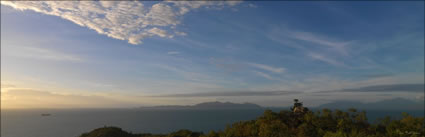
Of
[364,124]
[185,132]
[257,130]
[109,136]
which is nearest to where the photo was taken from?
[257,130]

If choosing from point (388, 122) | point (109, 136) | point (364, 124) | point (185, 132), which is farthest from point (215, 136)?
point (109, 136)

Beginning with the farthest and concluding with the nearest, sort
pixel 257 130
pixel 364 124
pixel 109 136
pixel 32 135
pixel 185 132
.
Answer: pixel 32 135 < pixel 109 136 < pixel 185 132 < pixel 364 124 < pixel 257 130

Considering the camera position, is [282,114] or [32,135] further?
[32,135]

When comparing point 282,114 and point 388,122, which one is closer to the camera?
point 388,122

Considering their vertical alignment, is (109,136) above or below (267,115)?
below

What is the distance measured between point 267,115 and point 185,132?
1035 inches

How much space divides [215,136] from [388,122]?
32.6m

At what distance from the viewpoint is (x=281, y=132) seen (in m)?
39.5

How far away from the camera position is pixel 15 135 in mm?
152375

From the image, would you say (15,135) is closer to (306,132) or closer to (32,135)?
(32,135)

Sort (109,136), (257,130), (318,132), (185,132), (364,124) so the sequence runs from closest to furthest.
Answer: (318,132) < (257,130) < (364,124) < (185,132) < (109,136)

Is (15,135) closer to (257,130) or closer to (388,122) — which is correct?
(257,130)

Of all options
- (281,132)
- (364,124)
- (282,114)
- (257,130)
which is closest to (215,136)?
(257,130)

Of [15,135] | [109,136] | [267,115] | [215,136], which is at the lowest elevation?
[15,135]
